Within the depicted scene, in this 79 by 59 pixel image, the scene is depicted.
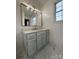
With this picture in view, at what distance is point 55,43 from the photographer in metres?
1.21

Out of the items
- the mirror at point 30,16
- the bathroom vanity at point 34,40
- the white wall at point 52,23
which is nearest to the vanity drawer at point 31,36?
the bathroom vanity at point 34,40

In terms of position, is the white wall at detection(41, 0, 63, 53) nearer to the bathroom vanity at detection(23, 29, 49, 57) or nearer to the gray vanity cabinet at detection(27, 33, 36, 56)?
the bathroom vanity at detection(23, 29, 49, 57)

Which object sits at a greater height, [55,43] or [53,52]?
[55,43]

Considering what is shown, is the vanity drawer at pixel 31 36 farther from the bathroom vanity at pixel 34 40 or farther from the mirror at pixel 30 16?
the mirror at pixel 30 16

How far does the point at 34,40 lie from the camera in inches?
40.9

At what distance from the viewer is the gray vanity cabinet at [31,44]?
970mm

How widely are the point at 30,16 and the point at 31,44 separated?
0.37 m

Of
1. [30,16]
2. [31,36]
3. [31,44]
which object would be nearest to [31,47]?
[31,44]

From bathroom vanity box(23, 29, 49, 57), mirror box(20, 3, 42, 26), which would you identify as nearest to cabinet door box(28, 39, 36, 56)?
bathroom vanity box(23, 29, 49, 57)

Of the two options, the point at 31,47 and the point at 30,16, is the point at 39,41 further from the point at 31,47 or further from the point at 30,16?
the point at 30,16
